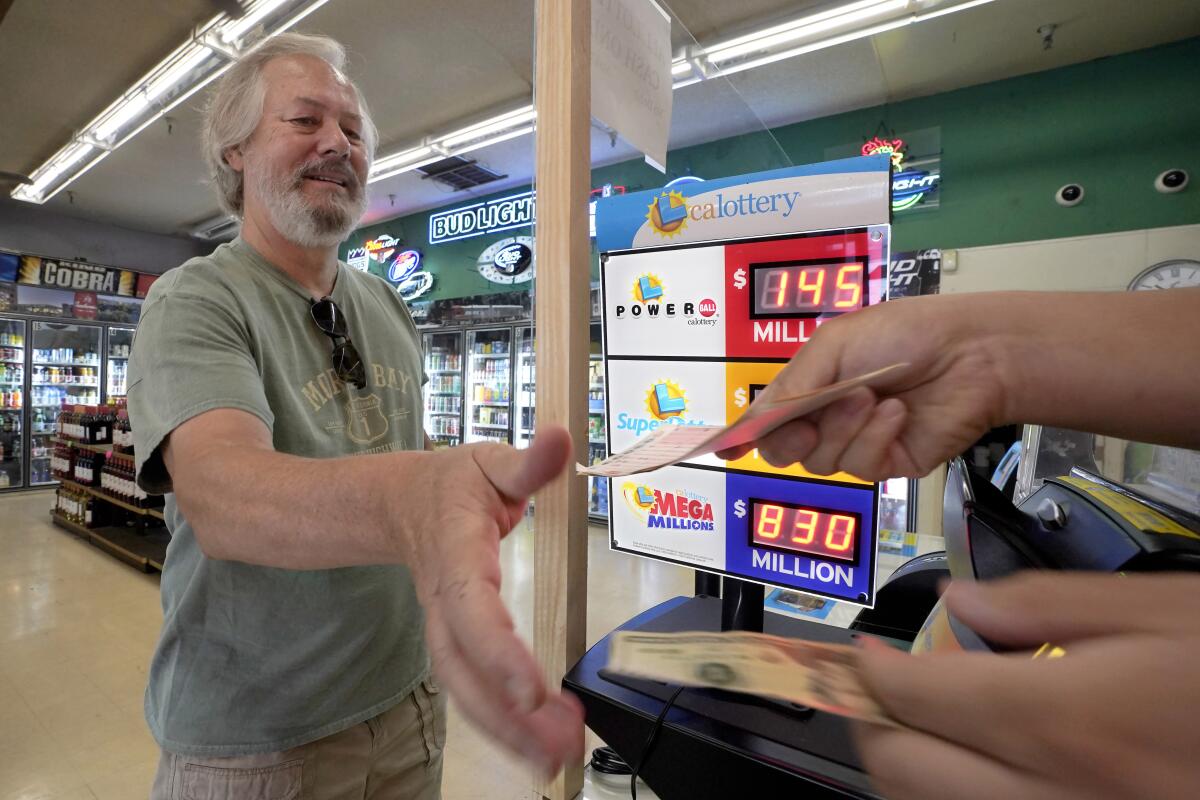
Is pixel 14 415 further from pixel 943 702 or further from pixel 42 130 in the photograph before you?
pixel 943 702

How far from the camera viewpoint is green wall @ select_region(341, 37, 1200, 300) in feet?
13.7

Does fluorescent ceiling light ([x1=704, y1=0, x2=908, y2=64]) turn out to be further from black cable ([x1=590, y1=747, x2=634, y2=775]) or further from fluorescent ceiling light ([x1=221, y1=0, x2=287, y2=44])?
black cable ([x1=590, y1=747, x2=634, y2=775])

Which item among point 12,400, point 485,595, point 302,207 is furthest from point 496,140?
point 12,400

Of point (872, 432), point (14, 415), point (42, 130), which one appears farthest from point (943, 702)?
point (14, 415)

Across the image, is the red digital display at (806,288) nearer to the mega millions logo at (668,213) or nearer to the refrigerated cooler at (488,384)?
the mega millions logo at (668,213)

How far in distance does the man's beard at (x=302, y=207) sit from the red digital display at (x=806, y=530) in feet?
3.35

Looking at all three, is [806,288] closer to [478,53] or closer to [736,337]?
[736,337]

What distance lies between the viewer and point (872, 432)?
771 mm

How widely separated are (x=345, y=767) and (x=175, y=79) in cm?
574

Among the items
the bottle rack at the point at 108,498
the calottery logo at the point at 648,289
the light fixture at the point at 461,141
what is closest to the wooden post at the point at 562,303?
the calottery logo at the point at 648,289

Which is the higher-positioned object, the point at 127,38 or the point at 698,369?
the point at 127,38

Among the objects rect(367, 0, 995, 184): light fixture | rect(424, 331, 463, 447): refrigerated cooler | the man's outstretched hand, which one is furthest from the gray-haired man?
rect(424, 331, 463, 447): refrigerated cooler

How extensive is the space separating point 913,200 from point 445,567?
561cm

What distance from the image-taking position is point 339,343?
117cm
